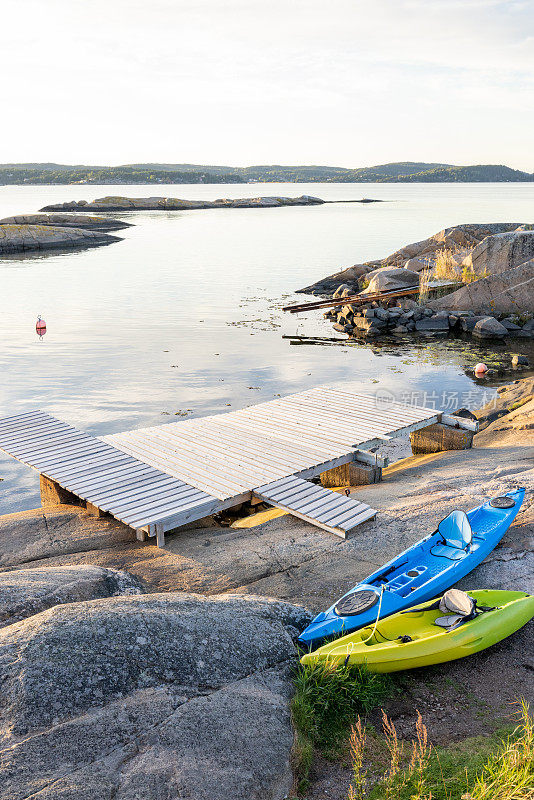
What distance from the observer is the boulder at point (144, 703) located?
4.32 m

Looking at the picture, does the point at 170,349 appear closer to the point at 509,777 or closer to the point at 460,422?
the point at 460,422

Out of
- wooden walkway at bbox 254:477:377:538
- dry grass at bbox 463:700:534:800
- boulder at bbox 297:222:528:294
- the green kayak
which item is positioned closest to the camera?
dry grass at bbox 463:700:534:800

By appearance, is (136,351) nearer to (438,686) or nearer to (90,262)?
(438,686)

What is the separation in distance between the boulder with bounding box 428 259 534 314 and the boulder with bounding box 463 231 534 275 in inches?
23.1

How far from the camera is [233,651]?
573 centimetres

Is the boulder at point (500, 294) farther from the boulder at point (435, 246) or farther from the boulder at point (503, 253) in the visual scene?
the boulder at point (435, 246)

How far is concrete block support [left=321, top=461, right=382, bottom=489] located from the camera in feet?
37.9

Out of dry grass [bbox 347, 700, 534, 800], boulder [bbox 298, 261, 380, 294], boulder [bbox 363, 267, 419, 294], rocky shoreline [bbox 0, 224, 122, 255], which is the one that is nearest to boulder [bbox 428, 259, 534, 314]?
boulder [bbox 363, 267, 419, 294]

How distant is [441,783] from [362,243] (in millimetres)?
58443

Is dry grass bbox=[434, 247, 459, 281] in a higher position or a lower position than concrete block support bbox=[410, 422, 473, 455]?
higher

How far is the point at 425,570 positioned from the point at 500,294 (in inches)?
872

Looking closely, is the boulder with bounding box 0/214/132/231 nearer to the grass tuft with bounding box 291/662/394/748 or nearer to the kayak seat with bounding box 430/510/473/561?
the kayak seat with bounding box 430/510/473/561

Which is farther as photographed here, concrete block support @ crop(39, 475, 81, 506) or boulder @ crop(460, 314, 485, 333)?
boulder @ crop(460, 314, 485, 333)

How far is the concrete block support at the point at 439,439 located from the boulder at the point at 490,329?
12.8m
